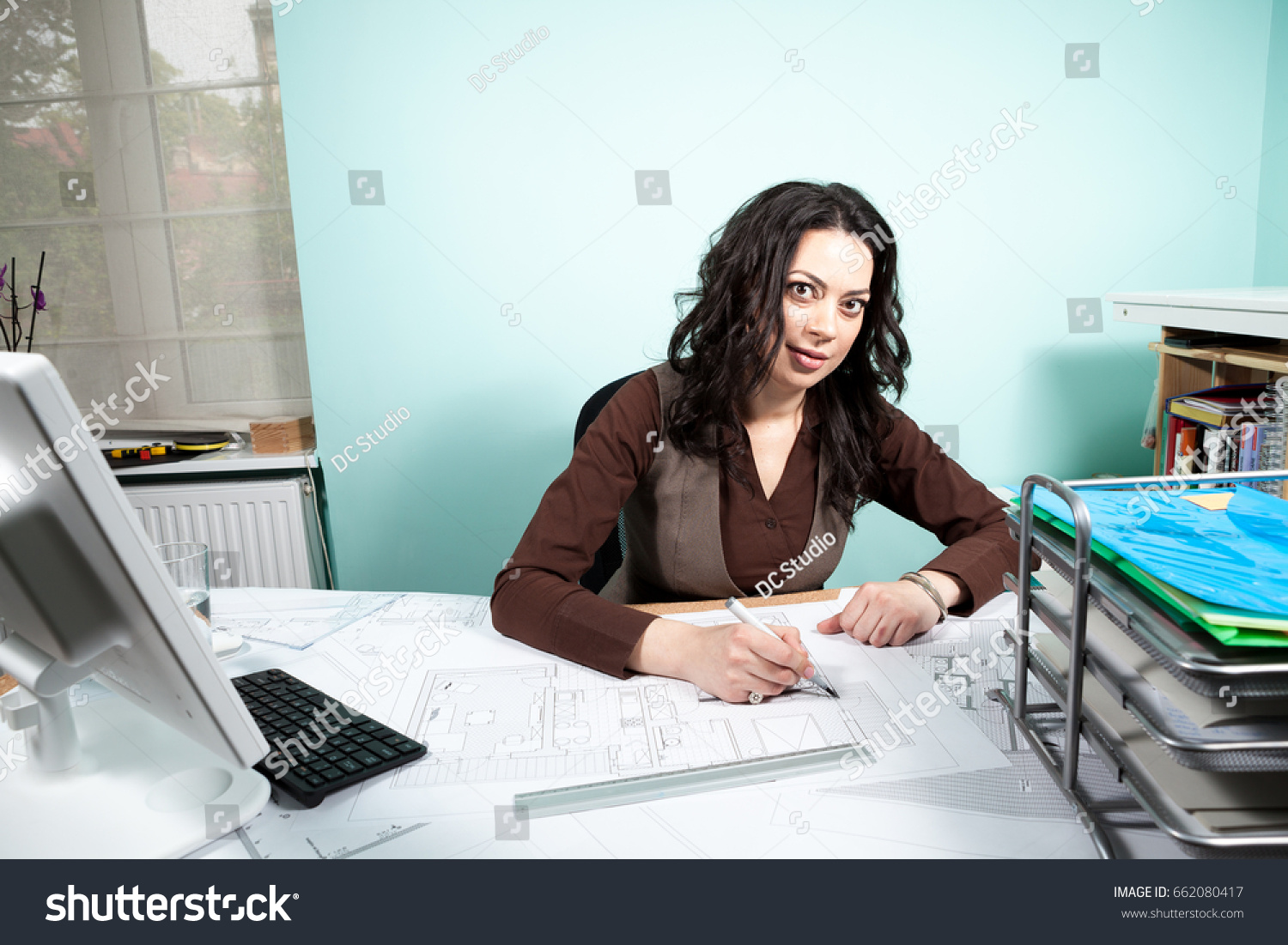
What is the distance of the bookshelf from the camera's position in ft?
5.01

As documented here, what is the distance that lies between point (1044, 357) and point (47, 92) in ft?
9.25

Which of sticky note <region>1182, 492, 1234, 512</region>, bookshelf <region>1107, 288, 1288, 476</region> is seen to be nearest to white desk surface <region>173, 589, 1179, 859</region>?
sticky note <region>1182, 492, 1234, 512</region>

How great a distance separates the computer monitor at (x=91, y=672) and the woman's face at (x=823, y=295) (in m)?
0.94

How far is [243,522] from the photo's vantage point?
2.40 m

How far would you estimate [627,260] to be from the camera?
2270 mm

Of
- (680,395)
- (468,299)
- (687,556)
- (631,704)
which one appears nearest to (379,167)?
(468,299)

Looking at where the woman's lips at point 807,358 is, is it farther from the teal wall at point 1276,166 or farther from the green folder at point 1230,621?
the teal wall at point 1276,166

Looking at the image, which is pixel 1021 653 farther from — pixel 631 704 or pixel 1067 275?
pixel 1067 275

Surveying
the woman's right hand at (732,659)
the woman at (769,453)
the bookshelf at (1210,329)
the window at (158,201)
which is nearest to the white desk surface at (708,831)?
the woman's right hand at (732,659)

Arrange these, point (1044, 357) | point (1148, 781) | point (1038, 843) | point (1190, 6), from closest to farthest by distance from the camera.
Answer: point (1148, 781) < point (1038, 843) < point (1190, 6) < point (1044, 357)

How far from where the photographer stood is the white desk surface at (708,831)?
2.26ft

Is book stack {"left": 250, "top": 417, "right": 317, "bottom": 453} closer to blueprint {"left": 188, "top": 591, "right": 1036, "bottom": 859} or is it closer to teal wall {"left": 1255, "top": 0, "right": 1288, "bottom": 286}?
blueprint {"left": 188, "top": 591, "right": 1036, "bottom": 859}

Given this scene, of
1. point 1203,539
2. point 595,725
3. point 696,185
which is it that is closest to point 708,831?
point 595,725
